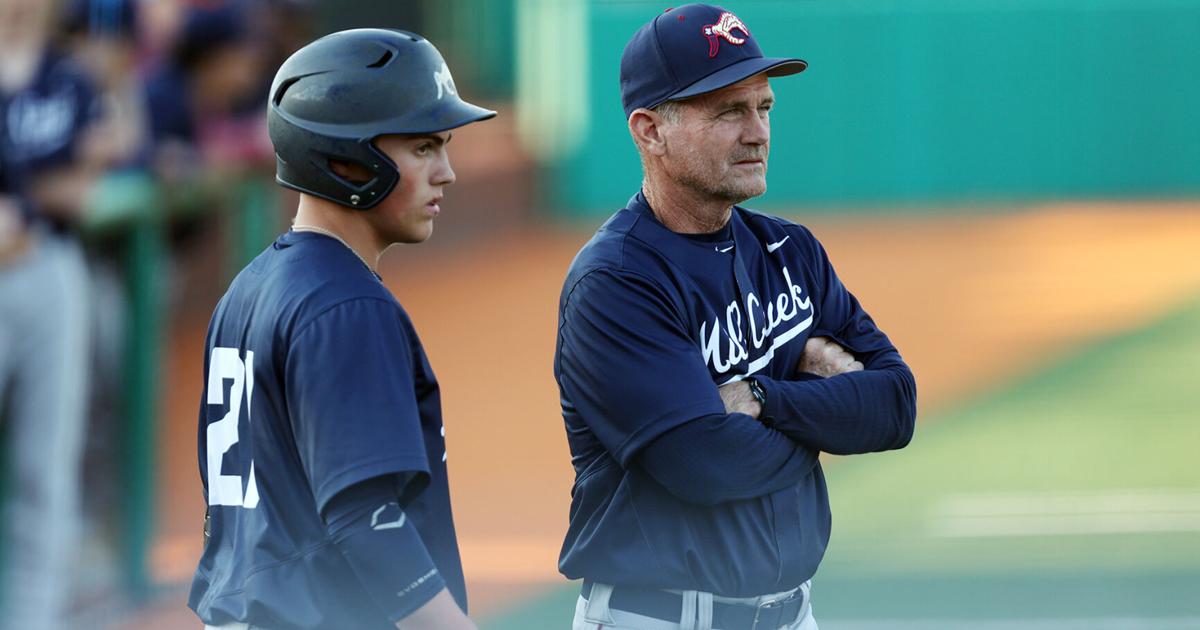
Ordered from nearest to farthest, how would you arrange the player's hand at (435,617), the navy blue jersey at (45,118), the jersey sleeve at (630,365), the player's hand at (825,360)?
the player's hand at (435,617)
the jersey sleeve at (630,365)
the player's hand at (825,360)
the navy blue jersey at (45,118)

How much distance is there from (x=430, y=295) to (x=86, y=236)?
8902 millimetres

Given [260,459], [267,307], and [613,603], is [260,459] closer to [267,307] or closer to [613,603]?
[267,307]

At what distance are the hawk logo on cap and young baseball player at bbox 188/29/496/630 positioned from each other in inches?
24.0

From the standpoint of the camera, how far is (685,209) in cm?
353

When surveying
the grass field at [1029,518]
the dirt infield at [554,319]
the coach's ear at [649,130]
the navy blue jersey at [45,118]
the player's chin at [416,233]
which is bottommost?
the dirt infield at [554,319]

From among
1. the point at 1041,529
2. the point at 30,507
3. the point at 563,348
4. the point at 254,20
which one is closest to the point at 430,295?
the point at 254,20

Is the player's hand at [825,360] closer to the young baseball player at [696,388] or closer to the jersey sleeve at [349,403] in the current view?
the young baseball player at [696,388]

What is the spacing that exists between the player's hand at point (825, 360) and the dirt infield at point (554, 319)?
3.36m

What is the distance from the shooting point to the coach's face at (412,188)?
117 inches

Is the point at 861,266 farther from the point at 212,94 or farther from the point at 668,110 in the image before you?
the point at 668,110

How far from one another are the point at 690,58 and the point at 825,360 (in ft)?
2.39

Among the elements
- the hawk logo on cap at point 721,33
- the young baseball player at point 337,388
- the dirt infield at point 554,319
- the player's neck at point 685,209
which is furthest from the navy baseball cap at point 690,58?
the dirt infield at point 554,319

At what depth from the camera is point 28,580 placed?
18.1 feet

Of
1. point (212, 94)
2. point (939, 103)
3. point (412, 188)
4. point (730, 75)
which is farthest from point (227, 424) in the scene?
point (939, 103)
